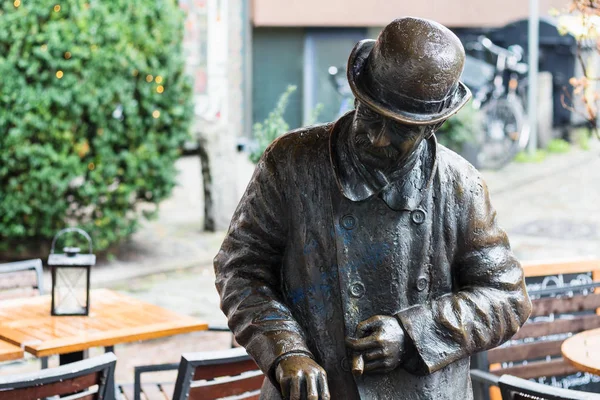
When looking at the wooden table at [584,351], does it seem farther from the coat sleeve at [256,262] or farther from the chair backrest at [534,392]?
the coat sleeve at [256,262]

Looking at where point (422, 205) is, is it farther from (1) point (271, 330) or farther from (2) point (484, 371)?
(2) point (484, 371)

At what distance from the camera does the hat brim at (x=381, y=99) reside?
225cm

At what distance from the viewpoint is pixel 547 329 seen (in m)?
5.00

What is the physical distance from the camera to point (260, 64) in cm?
1794

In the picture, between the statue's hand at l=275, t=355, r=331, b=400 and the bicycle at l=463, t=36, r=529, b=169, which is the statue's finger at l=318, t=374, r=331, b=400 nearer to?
the statue's hand at l=275, t=355, r=331, b=400

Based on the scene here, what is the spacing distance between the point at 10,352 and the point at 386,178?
2644 mm

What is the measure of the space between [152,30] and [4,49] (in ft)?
4.73

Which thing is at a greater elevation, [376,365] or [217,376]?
[376,365]

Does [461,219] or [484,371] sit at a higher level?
[461,219]

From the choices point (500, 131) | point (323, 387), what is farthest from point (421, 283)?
point (500, 131)

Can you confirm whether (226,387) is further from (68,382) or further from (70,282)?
(70,282)

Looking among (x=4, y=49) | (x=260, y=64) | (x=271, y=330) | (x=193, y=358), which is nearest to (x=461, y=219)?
(x=271, y=330)

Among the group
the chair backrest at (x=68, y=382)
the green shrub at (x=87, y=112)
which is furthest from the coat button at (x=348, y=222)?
the green shrub at (x=87, y=112)

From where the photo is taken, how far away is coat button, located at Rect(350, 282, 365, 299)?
8.05 feet
